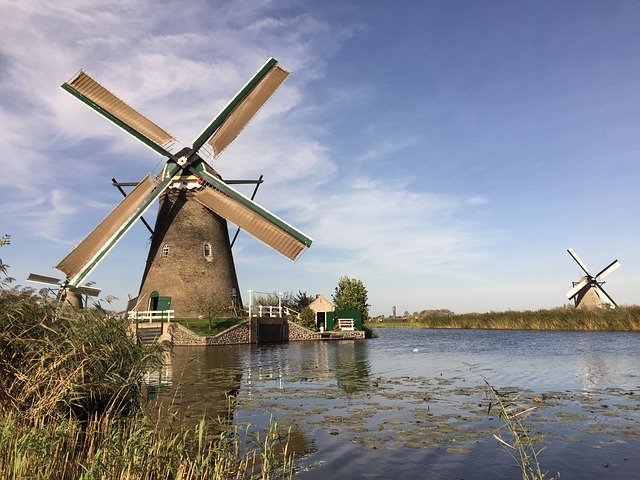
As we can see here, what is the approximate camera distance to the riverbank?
129 ft

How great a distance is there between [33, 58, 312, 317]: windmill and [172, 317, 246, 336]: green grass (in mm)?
944

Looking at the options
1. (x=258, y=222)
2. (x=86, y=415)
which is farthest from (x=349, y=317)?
(x=86, y=415)

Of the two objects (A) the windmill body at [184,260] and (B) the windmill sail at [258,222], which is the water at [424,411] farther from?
(A) the windmill body at [184,260]

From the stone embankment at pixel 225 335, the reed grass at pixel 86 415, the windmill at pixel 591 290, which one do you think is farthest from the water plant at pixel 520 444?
the windmill at pixel 591 290

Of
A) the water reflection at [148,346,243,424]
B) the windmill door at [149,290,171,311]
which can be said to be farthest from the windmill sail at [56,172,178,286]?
the water reflection at [148,346,243,424]

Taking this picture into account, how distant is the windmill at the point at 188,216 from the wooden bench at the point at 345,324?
13477 millimetres

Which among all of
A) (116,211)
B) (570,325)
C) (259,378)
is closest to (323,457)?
(259,378)

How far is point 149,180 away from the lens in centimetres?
2853

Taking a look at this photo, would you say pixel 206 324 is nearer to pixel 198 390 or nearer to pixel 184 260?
pixel 184 260

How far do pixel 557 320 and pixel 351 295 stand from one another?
22.3 m

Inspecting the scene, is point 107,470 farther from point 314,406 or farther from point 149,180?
point 149,180

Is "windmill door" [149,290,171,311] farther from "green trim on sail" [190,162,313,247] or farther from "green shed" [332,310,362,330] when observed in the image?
"green shed" [332,310,362,330]

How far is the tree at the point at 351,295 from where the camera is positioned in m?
58.1

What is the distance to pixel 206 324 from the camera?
28.9m
